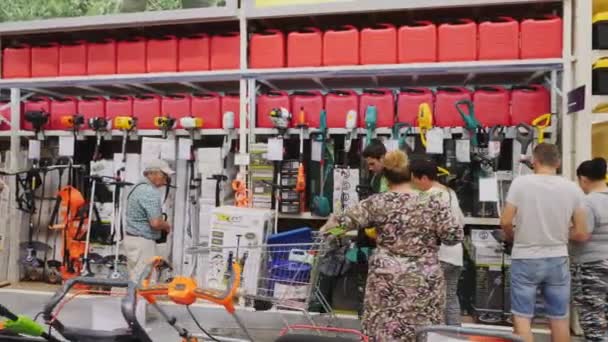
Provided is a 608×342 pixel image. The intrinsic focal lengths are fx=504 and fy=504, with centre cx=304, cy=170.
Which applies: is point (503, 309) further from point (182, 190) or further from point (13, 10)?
point (13, 10)

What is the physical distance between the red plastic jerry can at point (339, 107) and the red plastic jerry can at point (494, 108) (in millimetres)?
1112

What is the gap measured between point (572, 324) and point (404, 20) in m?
3.30

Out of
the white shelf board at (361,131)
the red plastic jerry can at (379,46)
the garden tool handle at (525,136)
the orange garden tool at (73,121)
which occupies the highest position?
the red plastic jerry can at (379,46)

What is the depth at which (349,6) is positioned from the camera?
4703 mm

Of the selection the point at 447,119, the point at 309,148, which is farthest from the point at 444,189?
the point at 309,148

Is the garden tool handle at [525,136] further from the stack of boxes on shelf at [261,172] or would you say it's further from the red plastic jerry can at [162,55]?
the red plastic jerry can at [162,55]

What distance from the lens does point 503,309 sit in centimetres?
434

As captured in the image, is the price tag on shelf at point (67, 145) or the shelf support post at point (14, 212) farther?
the shelf support post at point (14, 212)

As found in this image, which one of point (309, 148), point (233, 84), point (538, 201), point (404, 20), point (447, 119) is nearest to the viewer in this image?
point (538, 201)

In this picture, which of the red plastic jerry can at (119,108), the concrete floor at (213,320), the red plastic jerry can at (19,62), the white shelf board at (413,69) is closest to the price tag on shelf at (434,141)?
the white shelf board at (413,69)

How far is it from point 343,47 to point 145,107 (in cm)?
216

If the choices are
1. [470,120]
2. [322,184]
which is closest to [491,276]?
[470,120]

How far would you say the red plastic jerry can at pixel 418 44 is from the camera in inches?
181

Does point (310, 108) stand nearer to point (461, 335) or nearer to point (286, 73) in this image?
point (286, 73)
